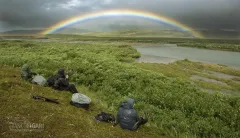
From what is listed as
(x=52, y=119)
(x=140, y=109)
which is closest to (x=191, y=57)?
(x=140, y=109)

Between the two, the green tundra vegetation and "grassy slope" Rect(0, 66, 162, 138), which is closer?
"grassy slope" Rect(0, 66, 162, 138)

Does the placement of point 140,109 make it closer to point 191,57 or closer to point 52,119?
point 52,119

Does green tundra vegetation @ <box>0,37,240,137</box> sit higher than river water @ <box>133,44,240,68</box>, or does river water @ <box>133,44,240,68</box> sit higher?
green tundra vegetation @ <box>0,37,240,137</box>

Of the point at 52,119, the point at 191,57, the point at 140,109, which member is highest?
the point at 52,119

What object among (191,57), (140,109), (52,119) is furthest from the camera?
(191,57)

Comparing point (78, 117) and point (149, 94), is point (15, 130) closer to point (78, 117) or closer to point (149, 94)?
point (78, 117)

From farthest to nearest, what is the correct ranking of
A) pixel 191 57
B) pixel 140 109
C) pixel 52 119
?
pixel 191 57, pixel 140 109, pixel 52 119

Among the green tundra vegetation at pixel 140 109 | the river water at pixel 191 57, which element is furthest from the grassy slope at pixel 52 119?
the river water at pixel 191 57

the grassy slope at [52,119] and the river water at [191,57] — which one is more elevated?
the grassy slope at [52,119]

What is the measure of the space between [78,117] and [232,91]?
22875 millimetres

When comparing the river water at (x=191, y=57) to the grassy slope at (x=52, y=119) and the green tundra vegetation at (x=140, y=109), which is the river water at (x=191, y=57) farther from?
the grassy slope at (x=52, y=119)

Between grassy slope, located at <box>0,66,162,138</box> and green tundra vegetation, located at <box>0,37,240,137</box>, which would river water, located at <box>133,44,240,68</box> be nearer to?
green tundra vegetation, located at <box>0,37,240,137</box>

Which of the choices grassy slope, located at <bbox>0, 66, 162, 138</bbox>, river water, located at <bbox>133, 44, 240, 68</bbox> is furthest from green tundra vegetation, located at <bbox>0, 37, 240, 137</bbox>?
river water, located at <bbox>133, 44, 240, 68</bbox>

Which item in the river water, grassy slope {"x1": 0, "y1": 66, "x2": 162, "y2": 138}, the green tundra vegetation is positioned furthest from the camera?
the river water
